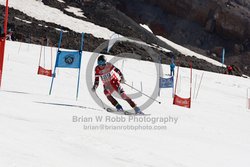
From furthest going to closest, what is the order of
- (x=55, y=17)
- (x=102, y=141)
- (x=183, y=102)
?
1. (x=55, y=17)
2. (x=183, y=102)
3. (x=102, y=141)

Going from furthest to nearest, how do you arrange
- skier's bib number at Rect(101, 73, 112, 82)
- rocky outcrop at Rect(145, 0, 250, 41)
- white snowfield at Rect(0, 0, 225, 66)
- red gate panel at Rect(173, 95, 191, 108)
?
rocky outcrop at Rect(145, 0, 250, 41)
white snowfield at Rect(0, 0, 225, 66)
red gate panel at Rect(173, 95, 191, 108)
skier's bib number at Rect(101, 73, 112, 82)

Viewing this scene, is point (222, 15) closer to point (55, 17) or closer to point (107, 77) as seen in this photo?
point (55, 17)

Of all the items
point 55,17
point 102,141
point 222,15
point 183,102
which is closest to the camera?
point 102,141

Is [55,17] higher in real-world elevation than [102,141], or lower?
higher

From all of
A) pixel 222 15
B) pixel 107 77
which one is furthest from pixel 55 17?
pixel 107 77

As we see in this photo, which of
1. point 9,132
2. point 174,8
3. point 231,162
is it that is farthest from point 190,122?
point 174,8

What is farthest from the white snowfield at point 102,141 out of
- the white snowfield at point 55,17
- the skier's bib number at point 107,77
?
the white snowfield at point 55,17

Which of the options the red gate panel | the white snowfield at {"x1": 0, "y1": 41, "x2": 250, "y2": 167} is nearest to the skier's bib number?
the white snowfield at {"x1": 0, "y1": 41, "x2": 250, "y2": 167}

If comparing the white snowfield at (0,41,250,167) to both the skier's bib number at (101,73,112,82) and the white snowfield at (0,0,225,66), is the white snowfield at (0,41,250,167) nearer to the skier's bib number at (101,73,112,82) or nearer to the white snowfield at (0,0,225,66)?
the skier's bib number at (101,73,112,82)

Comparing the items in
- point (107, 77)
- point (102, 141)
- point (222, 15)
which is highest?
point (222, 15)

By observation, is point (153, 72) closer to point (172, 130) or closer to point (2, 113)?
point (172, 130)

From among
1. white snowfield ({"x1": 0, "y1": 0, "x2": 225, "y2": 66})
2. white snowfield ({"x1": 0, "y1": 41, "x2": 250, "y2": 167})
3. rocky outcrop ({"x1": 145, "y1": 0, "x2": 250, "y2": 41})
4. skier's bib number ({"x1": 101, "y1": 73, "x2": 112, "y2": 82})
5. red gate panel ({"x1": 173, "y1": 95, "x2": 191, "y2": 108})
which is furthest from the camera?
rocky outcrop ({"x1": 145, "y1": 0, "x2": 250, "y2": 41})

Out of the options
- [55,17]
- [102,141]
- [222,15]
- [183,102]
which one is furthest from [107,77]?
[222,15]

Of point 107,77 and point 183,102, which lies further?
point 183,102
